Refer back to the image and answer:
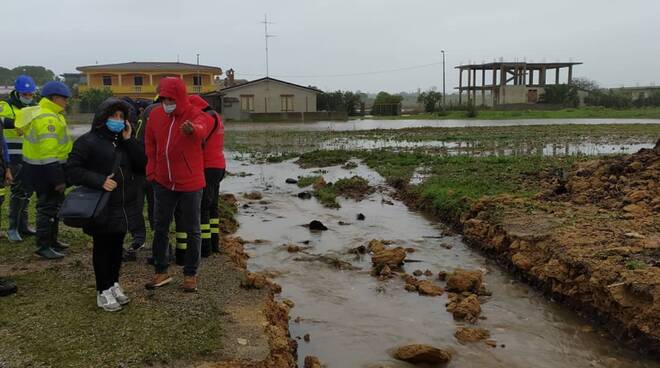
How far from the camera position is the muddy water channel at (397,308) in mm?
5195

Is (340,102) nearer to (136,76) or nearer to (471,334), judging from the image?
(136,76)

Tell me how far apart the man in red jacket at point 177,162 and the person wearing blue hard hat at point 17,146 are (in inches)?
82.9

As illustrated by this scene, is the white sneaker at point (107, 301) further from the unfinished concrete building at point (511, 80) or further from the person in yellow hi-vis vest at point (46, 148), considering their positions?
the unfinished concrete building at point (511, 80)

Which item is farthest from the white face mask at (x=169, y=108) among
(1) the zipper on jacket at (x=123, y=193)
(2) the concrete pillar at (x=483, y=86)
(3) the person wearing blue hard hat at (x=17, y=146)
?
(2) the concrete pillar at (x=483, y=86)

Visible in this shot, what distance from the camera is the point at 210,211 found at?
673 cm

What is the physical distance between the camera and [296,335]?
5.54 metres

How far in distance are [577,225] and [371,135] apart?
22864 millimetres

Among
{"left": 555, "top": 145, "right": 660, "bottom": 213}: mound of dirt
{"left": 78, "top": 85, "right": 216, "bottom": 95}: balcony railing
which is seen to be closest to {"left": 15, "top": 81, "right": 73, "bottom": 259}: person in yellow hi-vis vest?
{"left": 555, "top": 145, "right": 660, "bottom": 213}: mound of dirt

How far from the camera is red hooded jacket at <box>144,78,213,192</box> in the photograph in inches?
189

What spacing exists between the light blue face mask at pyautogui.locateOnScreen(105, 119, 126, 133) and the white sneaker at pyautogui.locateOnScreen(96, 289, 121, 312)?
53.0 inches

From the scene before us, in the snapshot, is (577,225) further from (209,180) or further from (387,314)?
(209,180)

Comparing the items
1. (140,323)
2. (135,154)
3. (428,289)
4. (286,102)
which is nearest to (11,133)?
(135,154)

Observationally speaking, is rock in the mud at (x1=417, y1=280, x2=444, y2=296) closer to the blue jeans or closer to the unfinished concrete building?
the blue jeans

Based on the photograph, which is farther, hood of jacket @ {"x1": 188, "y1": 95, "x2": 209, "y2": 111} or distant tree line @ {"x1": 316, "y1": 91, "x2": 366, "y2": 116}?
distant tree line @ {"x1": 316, "y1": 91, "x2": 366, "y2": 116}
